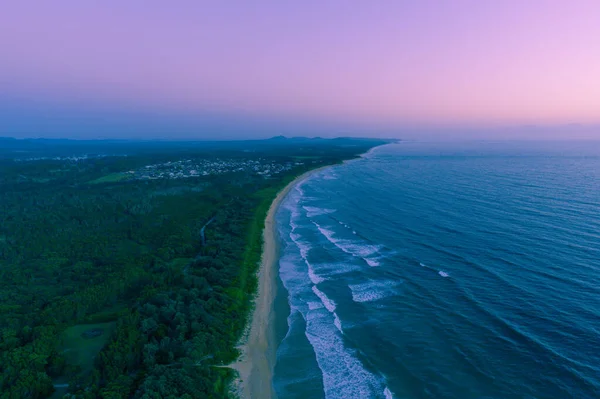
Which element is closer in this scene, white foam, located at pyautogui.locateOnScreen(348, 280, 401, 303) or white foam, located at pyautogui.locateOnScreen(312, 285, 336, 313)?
white foam, located at pyautogui.locateOnScreen(312, 285, 336, 313)

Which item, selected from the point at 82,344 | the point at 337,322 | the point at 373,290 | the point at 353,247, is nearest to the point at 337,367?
the point at 337,322

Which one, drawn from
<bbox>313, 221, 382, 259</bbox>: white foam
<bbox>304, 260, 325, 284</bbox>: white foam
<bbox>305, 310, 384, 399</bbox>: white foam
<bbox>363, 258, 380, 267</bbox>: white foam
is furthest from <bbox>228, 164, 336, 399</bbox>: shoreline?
<bbox>363, 258, 380, 267</bbox>: white foam

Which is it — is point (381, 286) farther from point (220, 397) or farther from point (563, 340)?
point (220, 397)

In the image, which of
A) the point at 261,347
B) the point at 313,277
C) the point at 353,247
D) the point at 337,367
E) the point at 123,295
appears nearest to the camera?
the point at 337,367

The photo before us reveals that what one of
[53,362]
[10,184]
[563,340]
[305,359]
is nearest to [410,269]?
[563,340]

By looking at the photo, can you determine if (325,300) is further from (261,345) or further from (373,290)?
(261,345)

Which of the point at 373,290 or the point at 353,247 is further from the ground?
the point at 353,247

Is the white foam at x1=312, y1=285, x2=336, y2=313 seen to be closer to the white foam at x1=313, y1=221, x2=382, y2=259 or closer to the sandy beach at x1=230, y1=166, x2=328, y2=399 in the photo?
the sandy beach at x1=230, y1=166, x2=328, y2=399
